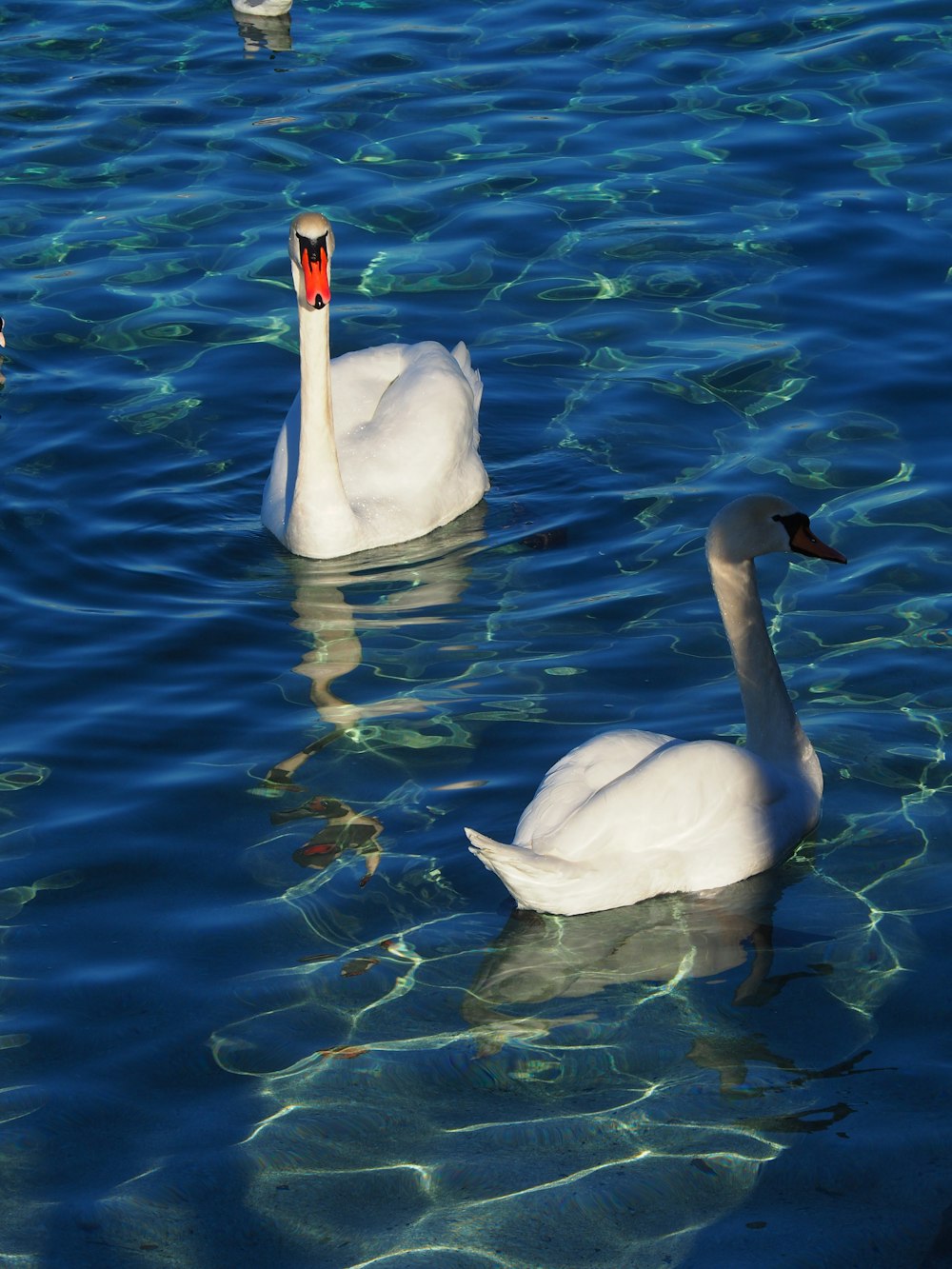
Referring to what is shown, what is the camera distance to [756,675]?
617 cm

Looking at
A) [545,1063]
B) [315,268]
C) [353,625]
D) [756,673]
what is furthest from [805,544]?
[315,268]

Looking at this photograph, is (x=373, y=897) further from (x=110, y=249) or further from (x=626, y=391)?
(x=110, y=249)

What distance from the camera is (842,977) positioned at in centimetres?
548

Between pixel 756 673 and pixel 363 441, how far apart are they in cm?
336

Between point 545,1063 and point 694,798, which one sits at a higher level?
point 694,798

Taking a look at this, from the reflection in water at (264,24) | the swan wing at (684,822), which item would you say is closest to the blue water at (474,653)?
the swan wing at (684,822)

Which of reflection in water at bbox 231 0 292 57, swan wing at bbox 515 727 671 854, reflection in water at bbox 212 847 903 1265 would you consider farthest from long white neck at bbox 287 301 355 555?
reflection in water at bbox 231 0 292 57

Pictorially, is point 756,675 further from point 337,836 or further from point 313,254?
point 313,254

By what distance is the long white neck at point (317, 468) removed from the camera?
8383 mm

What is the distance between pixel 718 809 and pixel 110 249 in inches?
279

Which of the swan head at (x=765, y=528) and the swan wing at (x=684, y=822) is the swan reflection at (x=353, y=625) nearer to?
the swan wing at (x=684, y=822)

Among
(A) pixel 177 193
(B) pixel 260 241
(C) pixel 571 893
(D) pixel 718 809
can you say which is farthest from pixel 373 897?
(A) pixel 177 193

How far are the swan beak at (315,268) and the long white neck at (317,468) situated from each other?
9 cm

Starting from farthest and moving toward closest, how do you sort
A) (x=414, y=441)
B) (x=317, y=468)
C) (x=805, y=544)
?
1. (x=414, y=441)
2. (x=317, y=468)
3. (x=805, y=544)
